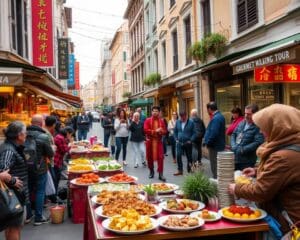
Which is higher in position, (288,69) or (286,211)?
(288,69)

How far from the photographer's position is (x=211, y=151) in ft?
30.3

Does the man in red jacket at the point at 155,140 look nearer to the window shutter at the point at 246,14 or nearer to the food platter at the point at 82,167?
the food platter at the point at 82,167

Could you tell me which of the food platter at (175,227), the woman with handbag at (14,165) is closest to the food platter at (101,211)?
the food platter at (175,227)

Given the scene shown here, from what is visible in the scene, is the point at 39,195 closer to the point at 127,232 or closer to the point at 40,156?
the point at 40,156

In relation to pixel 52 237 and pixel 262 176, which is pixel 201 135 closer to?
pixel 52 237

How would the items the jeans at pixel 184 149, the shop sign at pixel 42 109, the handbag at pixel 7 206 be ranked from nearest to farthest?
1. the handbag at pixel 7 206
2. the jeans at pixel 184 149
3. the shop sign at pixel 42 109

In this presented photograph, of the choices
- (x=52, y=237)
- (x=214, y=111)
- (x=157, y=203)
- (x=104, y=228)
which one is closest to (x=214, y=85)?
(x=214, y=111)

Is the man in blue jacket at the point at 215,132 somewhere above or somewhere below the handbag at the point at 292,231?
above

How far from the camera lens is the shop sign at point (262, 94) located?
1046cm

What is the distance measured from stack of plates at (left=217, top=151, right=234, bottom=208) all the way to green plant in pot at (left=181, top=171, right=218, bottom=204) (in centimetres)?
14

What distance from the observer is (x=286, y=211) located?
3186 mm

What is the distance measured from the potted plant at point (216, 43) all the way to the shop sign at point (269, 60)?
4.38m

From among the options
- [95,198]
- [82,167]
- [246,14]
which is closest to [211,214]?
[95,198]

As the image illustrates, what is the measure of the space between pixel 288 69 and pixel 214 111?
183cm
